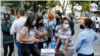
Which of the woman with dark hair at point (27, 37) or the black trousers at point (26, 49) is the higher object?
the woman with dark hair at point (27, 37)

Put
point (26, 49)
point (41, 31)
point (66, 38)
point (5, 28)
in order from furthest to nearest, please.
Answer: point (5, 28) → point (41, 31) → point (66, 38) → point (26, 49)

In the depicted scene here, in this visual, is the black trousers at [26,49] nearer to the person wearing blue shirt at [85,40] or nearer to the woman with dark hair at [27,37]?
the woman with dark hair at [27,37]

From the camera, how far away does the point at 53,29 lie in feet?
20.6

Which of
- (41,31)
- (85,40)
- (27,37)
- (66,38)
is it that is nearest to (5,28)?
(41,31)

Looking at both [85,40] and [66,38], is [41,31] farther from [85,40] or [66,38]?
[85,40]

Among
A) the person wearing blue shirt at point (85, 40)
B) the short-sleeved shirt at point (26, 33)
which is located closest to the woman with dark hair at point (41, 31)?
the short-sleeved shirt at point (26, 33)

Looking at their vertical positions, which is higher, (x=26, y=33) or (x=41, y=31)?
(x=26, y=33)

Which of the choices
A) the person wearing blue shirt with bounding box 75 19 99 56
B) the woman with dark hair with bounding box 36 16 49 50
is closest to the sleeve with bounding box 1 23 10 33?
the woman with dark hair with bounding box 36 16 49 50

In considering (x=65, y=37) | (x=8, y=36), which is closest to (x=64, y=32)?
(x=65, y=37)

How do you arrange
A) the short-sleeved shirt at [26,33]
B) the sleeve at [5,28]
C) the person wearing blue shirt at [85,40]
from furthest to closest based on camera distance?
the sleeve at [5,28] → the short-sleeved shirt at [26,33] → the person wearing blue shirt at [85,40]

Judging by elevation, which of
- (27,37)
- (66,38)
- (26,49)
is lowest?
(26,49)

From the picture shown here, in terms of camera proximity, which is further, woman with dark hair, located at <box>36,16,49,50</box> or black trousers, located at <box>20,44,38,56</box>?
woman with dark hair, located at <box>36,16,49,50</box>

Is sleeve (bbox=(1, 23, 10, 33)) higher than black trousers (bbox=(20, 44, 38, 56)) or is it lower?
higher

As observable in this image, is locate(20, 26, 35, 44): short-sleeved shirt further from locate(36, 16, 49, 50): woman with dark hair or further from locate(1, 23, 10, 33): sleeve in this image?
locate(1, 23, 10, 33): sleeve
